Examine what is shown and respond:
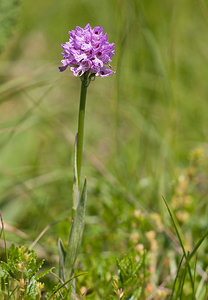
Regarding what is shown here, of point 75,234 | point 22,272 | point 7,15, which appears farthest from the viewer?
point 7,15

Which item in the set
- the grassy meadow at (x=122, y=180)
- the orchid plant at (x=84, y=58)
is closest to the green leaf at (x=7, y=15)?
the grassy meadow at (x=122, y=180)

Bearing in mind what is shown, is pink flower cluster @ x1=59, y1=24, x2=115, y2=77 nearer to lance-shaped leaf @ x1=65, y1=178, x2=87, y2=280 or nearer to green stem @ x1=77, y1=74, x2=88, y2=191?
green stem @ x1=77, y1=74, x2=88, y2=191

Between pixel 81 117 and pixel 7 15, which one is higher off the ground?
pixel 7 15

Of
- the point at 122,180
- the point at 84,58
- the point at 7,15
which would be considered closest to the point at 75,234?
the point at 84,58

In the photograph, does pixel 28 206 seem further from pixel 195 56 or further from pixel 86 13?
pixel 86 13

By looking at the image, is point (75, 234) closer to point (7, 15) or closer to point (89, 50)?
point (89, 50)

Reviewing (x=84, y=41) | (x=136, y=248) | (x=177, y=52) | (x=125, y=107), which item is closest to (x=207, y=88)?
(x=177, y=52)

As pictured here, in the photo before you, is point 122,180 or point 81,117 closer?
point 81,117

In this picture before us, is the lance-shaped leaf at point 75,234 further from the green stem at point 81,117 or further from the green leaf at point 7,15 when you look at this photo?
the green leaf at point 7,15

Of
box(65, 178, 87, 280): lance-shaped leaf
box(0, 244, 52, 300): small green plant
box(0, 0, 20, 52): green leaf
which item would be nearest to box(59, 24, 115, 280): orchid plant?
box(65, 178, 87, 280): lance-shaped leaf
